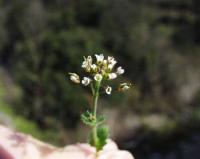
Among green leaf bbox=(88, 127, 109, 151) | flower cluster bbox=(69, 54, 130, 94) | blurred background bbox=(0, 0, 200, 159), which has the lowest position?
green leaf bbox=(88, 127, 109, 151)

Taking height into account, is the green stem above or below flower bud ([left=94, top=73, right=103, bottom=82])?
below

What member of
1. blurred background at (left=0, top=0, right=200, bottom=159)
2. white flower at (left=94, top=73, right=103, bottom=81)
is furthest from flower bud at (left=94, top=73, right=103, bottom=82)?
blurred background at (left=0, top=0, right=200, bottom=159)

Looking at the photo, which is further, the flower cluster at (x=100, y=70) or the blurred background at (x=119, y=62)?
the blurred background at (x=119, y=62)

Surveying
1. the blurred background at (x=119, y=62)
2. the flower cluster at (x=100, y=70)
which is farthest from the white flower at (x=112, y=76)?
the blurred background at (x=119, y=62)

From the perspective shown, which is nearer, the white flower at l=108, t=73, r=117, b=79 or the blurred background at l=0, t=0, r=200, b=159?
the white flower at l=108, t=73, r=117, b=79

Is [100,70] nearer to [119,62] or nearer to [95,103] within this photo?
[95,103]

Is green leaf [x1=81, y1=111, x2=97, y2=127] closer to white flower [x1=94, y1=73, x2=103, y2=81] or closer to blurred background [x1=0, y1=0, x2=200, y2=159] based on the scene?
white flower [x1=94, y1=73, x2=103, y2=81]

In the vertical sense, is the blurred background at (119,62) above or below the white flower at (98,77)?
above

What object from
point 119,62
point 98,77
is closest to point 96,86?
point 98,77

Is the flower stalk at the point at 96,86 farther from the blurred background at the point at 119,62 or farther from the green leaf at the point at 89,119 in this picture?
the blurred background at the point at 119,62
